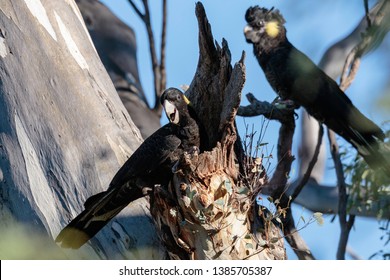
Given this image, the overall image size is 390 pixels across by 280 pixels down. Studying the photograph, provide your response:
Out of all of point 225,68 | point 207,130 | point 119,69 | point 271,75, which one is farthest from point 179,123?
point 119,69

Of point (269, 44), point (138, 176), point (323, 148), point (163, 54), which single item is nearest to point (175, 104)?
point (138, 176)

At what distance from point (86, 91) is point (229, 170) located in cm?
109

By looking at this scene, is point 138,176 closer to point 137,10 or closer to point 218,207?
point 218,207

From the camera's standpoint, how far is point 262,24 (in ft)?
20.8

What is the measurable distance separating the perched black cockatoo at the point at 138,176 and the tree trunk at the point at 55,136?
87 mm

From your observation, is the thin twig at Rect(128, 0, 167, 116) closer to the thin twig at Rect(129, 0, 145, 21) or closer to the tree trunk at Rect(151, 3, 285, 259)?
the thin twig at Rect(129, 0, 145, 21)

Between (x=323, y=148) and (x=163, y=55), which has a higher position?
(x=163, y=55)

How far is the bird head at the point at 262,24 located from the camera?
20.7ft

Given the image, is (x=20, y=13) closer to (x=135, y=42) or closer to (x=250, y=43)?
(x=250, y=43)

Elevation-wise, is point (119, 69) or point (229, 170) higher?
point (119, 69)

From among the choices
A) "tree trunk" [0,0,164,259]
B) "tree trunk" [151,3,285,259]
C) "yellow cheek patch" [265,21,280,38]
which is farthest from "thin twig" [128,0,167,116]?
"tree trunk" [151,3,285,259]

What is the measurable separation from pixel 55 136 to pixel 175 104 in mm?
564

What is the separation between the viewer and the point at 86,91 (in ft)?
13.1

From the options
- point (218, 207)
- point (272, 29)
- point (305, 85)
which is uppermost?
point (272, 29)
